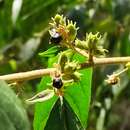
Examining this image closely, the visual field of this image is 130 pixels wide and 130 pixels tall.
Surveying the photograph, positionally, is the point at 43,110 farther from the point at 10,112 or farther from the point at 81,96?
the point at 10,112

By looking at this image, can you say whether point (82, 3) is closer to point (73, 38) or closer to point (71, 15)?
point (71, 15)

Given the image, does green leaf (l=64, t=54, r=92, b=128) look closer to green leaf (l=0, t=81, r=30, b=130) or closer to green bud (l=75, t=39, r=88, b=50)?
green bud (l=75, t=39, r=88, b=50)

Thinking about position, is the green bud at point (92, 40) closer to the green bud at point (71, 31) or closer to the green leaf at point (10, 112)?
the green bud at point (71, 31)

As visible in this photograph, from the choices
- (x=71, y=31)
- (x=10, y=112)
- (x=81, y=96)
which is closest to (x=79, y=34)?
(x=81, y=96)

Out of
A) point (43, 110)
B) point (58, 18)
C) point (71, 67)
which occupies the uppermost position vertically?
point (58, 18)

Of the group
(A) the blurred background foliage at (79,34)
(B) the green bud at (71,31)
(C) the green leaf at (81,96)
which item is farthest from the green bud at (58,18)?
(A) the blurred background foliage at (79,34)
